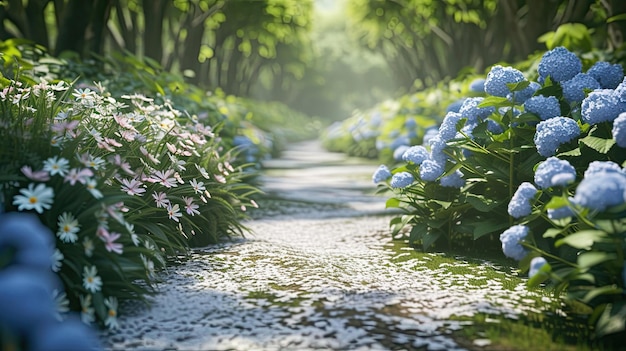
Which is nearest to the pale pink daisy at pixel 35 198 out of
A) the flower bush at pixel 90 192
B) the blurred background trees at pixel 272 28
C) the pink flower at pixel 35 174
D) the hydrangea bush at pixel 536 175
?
the flower bush at pixel 90 192

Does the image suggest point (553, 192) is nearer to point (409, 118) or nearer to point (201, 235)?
point (201, 235)

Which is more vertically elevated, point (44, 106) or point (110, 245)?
point (44, 106)

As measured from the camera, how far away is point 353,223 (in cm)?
495

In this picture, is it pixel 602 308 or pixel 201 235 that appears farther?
pixel 201 235

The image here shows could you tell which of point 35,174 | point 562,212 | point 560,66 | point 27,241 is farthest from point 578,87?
point 27,241

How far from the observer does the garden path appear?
2.23m

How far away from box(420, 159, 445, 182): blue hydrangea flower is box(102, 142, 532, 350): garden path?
48 cm

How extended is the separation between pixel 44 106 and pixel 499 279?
2367mm

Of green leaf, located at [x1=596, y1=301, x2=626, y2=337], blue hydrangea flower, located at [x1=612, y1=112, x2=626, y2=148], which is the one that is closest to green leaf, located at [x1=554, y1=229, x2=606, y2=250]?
green leaf, located at [x1=596, y1=301, x2=626, y2=337]

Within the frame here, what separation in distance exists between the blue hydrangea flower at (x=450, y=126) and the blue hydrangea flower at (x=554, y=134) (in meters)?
0.56

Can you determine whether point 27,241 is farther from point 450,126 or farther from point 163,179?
point 450,126

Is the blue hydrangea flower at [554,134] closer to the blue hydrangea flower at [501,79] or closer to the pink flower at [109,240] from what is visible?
the blue hydrangea flower at [501,79]

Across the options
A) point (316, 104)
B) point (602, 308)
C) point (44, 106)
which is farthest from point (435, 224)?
point (316, 104)

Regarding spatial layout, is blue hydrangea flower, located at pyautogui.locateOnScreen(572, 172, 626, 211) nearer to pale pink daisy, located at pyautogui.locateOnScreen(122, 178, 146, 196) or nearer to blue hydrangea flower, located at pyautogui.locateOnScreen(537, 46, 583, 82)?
blue hydrangea flower, located at pyautogui.locateOnScreen(537, 46, 583, 82)
